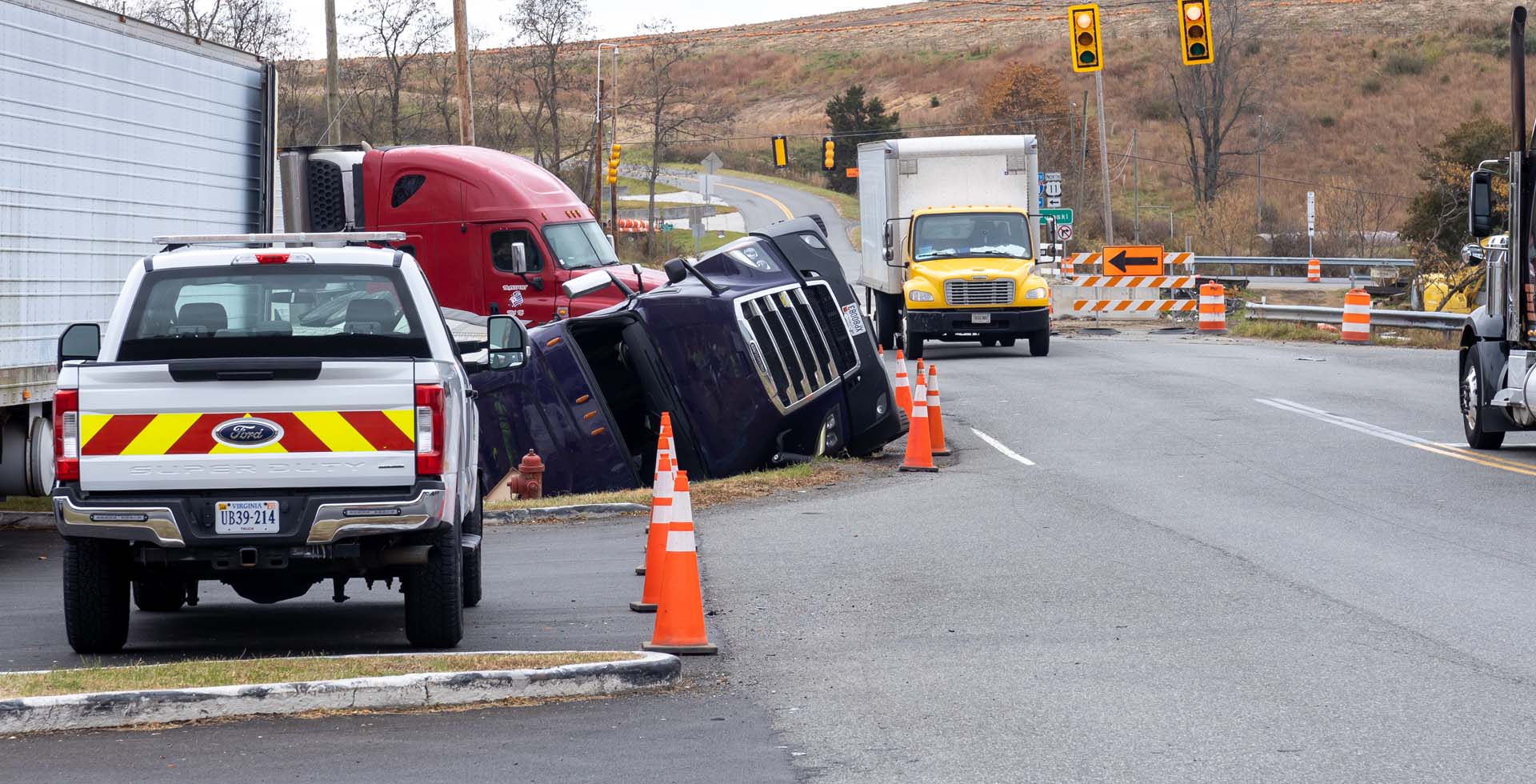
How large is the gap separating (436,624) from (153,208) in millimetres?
7946

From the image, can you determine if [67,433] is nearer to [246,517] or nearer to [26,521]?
[246,517]

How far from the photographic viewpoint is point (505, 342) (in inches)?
360

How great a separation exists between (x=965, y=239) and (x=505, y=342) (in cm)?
2002

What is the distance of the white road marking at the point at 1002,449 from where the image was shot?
54.0 ft

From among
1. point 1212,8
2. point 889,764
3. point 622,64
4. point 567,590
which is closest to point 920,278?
point 567,590

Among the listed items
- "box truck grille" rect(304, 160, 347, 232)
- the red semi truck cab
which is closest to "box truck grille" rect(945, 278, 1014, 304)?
the red semi truck cab

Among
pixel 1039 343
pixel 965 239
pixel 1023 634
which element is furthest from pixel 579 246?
pixel 1023 634

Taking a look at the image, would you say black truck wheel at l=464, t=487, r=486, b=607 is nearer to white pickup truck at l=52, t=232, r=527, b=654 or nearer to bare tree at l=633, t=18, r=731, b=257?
white pickup truck at l=52, t=232, r=527, b=654

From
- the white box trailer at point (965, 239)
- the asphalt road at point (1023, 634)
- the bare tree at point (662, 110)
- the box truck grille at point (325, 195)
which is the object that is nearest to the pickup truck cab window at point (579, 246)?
the box truck grille at point (325, 195)

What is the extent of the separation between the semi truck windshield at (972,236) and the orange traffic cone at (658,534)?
19372mm

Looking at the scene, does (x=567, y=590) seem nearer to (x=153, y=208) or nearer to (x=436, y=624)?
(x=436, y=624)

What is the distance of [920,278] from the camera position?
91.0 ft

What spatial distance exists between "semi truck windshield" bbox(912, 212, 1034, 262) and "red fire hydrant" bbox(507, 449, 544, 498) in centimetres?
1437

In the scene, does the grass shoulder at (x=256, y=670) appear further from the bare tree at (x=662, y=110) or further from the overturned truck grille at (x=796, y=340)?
the bare tree at (x=662, y=110)
